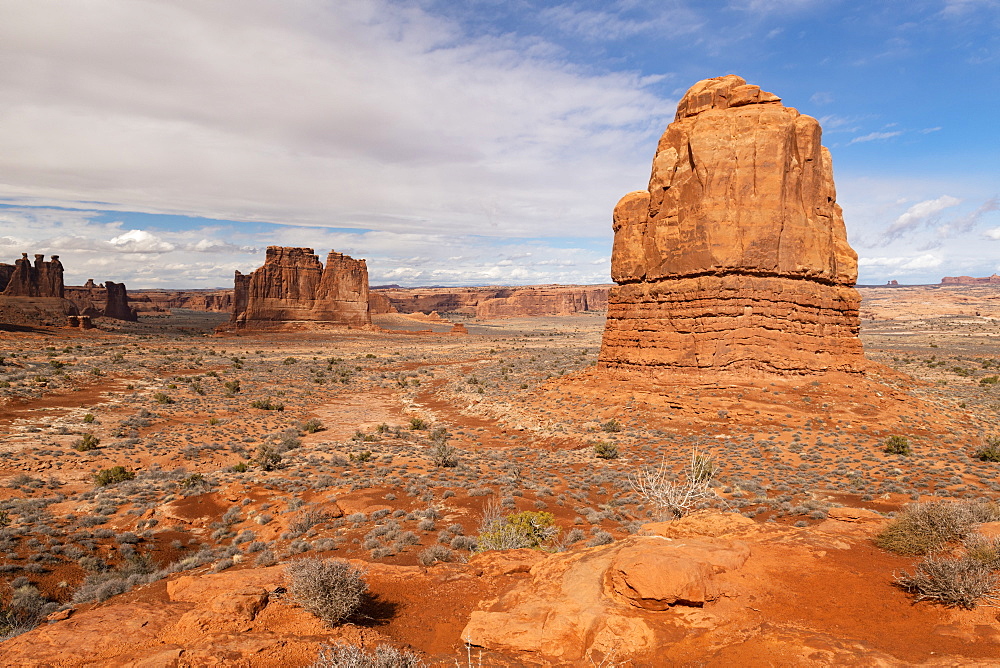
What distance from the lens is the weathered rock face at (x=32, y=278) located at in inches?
2899

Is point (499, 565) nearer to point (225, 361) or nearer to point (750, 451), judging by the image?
point (750, 451)

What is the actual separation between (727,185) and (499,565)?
61.3 feet

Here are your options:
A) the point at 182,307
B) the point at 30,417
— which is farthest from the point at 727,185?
the point at 182,307

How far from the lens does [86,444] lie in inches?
649

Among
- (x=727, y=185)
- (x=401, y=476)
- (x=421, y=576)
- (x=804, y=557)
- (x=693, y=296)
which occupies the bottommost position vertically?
(x=401, y=476)

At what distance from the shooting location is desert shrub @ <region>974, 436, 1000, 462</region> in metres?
14.4

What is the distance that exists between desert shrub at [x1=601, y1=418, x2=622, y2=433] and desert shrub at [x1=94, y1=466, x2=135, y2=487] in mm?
16200

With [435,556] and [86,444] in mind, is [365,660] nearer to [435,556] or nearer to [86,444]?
[435,556]

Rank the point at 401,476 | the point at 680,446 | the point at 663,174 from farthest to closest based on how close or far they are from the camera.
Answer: the point at 663,174, the point at 680,446, the point at 401,476

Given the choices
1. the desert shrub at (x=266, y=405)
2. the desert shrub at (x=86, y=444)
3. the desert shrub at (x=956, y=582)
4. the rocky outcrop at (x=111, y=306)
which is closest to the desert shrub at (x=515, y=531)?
the desert shrub at (x=956, y=582)

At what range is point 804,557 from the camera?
611cm

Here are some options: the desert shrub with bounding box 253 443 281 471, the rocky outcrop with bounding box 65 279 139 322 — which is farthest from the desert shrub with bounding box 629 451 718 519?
the rocky outcrop with bounding box 65 279 139 322

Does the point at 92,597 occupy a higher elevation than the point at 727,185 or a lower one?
lower

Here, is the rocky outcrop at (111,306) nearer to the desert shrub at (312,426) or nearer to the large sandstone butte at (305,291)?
the large sandstone butte at (305,291)
